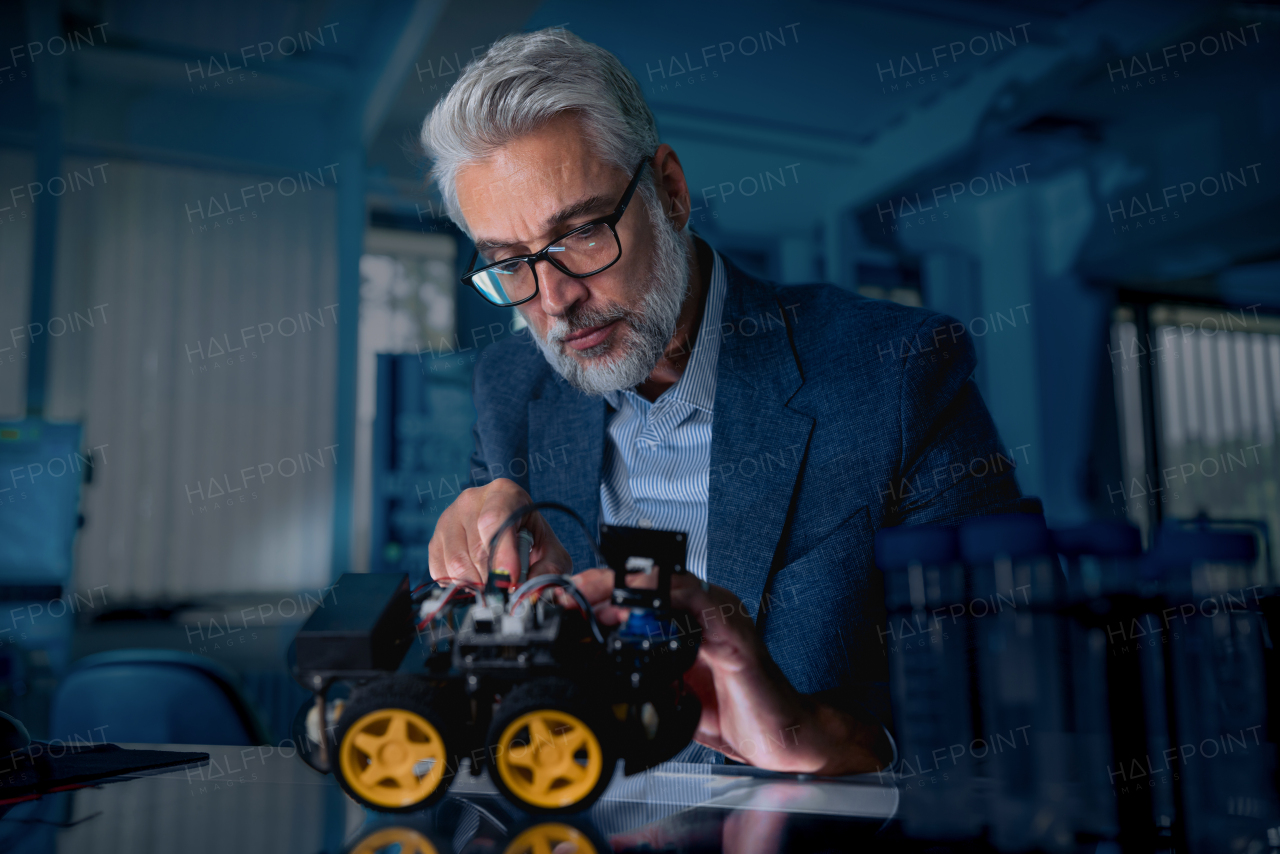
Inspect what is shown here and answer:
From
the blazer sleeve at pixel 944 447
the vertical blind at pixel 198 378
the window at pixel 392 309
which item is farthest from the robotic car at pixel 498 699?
the vertical blind at pixel 198 378

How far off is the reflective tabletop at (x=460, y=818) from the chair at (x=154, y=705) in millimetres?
439

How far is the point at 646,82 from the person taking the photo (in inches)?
149

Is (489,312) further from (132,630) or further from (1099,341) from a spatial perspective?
(1099,341)

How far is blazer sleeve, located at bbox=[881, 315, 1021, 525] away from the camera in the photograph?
108 centimetres

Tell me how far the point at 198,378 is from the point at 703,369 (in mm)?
3281

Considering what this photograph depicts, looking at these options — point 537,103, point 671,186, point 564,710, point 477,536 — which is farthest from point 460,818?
point 671,186

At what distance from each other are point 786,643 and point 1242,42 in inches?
151

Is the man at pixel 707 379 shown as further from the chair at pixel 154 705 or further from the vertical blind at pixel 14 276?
the vertical blind at pixel 14 276

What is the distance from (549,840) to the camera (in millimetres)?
512

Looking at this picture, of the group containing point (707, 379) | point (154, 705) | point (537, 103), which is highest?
point (537, 103)

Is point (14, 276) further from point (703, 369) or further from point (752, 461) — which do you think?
point (752, 461)

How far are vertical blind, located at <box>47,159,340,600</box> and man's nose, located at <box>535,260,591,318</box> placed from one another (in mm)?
3079

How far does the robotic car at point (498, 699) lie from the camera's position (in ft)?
1.66

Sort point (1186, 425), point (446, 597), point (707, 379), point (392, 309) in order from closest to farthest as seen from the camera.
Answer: point (446, 597), point (707, 379), point (392, 309), point (1186, 425)
